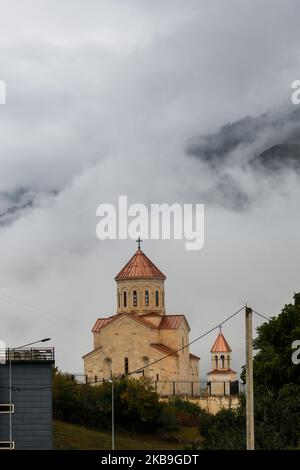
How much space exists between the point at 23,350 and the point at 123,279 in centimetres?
6108

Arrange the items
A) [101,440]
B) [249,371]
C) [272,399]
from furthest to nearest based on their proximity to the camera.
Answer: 1. [101,440]
2. [272,399]
3. [249,371]

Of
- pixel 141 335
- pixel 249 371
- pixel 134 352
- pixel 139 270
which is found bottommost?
pixel 134 352

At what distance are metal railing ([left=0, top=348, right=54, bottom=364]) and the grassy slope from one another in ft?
41.8

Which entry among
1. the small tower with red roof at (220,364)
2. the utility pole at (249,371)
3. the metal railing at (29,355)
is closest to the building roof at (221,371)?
the small tower with red roof at (220,364)

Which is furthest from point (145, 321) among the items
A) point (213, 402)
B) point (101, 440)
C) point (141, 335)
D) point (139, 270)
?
point (101, 440)

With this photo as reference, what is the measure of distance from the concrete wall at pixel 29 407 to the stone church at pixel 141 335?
190 feet

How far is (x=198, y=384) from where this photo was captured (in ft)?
410

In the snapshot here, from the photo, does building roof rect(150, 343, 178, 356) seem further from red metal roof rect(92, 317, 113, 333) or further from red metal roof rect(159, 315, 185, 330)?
red metal roof rect(92, 317, 113, 333)

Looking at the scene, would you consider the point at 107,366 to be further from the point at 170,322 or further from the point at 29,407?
the point at 29,407

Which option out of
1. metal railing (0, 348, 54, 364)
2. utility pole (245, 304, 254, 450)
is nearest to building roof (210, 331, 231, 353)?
metal railing (0, 348, 54, 364)

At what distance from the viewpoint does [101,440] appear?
8206 centimetres

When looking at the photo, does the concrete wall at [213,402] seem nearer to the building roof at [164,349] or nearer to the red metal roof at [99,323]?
the building roof at [164,349]

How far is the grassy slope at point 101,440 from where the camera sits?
78312 millimetres

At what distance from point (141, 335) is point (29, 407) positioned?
6069 cm
